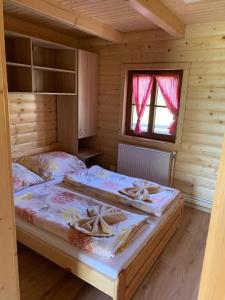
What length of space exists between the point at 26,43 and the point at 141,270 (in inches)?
107

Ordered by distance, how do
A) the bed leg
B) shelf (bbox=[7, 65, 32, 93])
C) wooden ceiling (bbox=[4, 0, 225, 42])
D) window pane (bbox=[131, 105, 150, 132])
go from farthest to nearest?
window pane (bbox=[131, 105, 150, 132]), shelf (bbox=[7, 65, 32, 93]), wooden ceiling (bbox=[4, 0, 225, 42]), the bed leg

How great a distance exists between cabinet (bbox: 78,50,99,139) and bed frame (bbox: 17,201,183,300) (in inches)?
77.9

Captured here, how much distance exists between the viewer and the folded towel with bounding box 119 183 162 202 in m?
2.42

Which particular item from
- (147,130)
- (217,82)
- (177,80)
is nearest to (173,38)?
(177,80)

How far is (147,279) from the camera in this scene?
1956 millimetres

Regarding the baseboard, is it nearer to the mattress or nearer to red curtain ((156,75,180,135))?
red curtain ((156,75,180,135))

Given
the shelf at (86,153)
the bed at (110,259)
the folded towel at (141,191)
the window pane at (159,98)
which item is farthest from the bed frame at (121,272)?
the window pane at (159,98)

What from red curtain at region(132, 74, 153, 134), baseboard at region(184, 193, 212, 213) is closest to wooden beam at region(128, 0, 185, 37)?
red curtain at region(132, 74, 153, 134)

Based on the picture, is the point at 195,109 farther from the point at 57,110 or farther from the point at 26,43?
the point at 26,43

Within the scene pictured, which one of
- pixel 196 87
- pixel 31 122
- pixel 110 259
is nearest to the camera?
pixel 110 259

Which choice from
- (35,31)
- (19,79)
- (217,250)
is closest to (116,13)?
(35,31)

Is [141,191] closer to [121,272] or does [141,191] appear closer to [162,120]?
[121,272]

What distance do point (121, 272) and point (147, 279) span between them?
0.59 meters

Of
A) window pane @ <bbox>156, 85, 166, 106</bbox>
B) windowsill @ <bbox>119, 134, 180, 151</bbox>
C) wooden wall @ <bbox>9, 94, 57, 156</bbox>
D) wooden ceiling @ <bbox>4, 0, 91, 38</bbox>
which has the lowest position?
windowsill @ <bbox>119, 134, 180, 151</bbox>
